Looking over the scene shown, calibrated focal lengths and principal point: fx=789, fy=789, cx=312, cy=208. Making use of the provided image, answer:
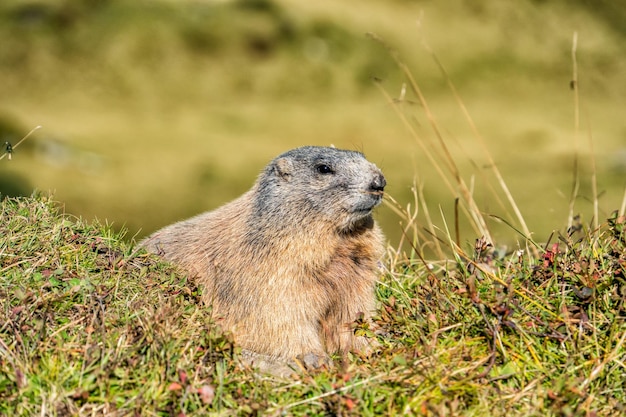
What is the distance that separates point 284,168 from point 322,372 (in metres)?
1.63

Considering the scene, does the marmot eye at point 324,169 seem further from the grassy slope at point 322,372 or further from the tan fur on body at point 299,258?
the grassy slope at point 322,372

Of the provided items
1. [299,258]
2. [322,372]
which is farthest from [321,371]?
[299,258]

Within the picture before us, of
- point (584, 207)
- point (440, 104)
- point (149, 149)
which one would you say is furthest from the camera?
point (440, 104)

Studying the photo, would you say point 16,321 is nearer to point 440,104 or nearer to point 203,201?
point 203,201

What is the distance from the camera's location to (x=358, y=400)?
374cm

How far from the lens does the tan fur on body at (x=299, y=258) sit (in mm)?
4867

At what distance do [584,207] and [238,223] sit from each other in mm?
7482

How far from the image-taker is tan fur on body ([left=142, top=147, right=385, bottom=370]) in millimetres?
4867

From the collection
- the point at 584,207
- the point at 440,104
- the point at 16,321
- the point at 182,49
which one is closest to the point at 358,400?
the point at 16,321

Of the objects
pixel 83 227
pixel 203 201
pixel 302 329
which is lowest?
pixel 203 201

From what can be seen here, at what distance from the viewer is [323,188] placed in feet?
16.8

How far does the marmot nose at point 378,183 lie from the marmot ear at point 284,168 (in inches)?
23.4

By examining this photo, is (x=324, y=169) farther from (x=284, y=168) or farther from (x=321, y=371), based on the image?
(x=321, y=371)

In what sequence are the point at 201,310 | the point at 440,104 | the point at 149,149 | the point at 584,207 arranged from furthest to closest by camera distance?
the point at 440,104 → the point at 149,149 → the point at 584,207 → the point at 201,310
